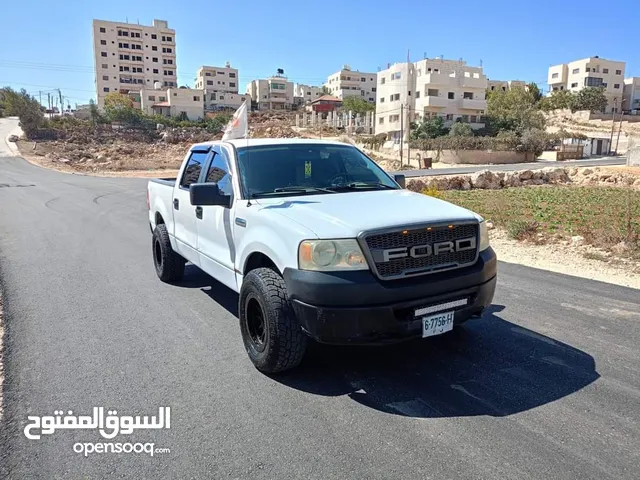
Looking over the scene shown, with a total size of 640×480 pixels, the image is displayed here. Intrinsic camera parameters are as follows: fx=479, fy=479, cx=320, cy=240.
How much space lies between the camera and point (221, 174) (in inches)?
200

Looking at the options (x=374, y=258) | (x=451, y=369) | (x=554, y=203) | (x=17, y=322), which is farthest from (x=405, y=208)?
(x=554, y=203)

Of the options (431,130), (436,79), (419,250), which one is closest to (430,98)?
(436,79)

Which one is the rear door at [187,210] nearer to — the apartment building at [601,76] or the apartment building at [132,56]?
the apartment building at [132,56]

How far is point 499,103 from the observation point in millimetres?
81000

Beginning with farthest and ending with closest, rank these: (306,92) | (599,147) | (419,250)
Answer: (306,92) → (599,147) → (419,250)

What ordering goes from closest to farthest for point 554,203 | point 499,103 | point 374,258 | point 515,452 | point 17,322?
1. point 515,452
2. point 374,258
3. point 17,322
4. point 554,203
5. point 499,103

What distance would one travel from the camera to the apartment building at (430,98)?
7200 centimetres

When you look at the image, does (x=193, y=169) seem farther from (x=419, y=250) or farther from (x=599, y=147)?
(x=599, y=147)

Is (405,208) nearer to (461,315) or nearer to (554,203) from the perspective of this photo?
(461,315)

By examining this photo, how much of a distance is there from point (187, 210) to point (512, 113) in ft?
247

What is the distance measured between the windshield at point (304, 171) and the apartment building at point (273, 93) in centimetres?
12408

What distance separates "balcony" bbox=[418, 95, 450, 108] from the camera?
70688mm

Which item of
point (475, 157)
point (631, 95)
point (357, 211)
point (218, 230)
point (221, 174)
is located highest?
point (631, 95)

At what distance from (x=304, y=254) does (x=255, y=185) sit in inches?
53.3
